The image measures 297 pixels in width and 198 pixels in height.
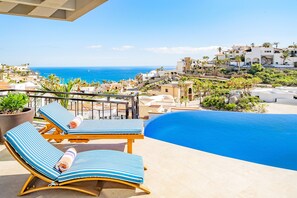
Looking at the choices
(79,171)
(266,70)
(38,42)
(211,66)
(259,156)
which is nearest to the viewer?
(79,171)

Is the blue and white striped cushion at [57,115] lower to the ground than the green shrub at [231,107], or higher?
higher

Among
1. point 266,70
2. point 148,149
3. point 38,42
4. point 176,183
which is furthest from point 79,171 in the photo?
point 38,42

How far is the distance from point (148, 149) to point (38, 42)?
7418cm

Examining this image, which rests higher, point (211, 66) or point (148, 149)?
point (211, 66)

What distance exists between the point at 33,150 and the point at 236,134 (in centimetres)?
510

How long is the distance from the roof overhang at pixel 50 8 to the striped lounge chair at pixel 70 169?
2.61 m

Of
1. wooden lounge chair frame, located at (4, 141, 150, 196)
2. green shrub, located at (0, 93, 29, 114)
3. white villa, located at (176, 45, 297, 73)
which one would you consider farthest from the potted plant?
white villa, located at (176, 45, 297, 73)

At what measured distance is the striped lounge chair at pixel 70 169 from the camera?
2.55 m

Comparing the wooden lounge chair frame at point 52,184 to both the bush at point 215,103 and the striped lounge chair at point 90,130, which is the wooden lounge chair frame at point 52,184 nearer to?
the striped lounge chair at point 90,130

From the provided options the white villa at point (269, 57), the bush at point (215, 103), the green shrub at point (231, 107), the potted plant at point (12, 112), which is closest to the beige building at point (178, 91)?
the bush at point (215, 103)

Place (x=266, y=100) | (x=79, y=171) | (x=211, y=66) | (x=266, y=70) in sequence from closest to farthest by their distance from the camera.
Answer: (x=79, y=171)
(x=266, y=100)
(x=266, y=70)
(x=211, y=66)

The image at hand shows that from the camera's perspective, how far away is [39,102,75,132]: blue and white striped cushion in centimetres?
396

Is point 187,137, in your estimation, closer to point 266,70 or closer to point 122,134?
point 122,134

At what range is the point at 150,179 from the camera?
319 centimetres
